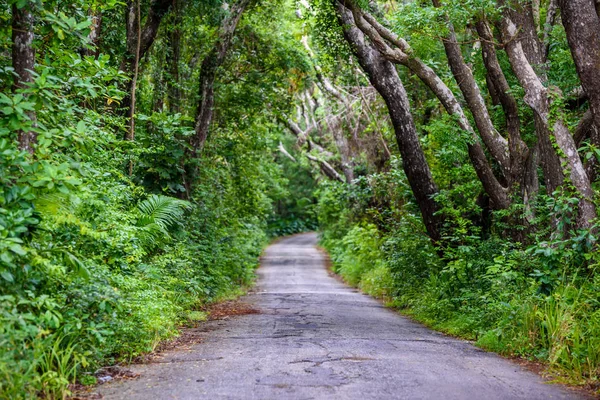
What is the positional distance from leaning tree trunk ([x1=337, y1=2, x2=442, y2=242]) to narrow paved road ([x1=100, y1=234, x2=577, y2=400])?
3.33m

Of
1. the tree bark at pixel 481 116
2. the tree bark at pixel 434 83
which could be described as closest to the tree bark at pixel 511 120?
the tree bark at pixel 481 116

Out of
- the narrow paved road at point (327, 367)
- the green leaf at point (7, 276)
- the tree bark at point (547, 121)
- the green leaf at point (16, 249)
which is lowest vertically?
the narrow paved road at point (327, 367)

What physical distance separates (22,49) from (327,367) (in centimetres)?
479

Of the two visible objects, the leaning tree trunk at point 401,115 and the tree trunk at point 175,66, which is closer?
the leaning tree trunk at point 401,115

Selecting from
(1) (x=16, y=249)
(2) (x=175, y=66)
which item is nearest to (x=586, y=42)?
(1) (x=16, y=249)

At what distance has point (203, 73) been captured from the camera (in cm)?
1673

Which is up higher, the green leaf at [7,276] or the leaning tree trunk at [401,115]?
the leaning tree trunk at [401,115]

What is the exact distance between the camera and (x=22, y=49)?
6.89 meters

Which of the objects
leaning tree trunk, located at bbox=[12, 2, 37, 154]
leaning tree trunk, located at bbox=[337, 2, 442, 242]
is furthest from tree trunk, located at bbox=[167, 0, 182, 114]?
leaning tree trunk, located at bbox=[12, 2, 37, 154]

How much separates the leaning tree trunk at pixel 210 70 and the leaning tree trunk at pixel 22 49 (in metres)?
9.30

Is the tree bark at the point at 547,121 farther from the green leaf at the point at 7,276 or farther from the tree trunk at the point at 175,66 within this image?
the tree trunk at the point at 175,66

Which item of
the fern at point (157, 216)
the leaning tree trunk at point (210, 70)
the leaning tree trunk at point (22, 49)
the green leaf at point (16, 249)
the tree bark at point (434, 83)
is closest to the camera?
the green leaf at point (16, 249)

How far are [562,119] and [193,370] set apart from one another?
6833 mm

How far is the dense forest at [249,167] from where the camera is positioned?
6.34 meters
